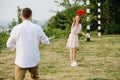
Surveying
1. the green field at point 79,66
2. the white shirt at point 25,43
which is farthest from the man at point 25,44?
Result: the green field at point 79,66

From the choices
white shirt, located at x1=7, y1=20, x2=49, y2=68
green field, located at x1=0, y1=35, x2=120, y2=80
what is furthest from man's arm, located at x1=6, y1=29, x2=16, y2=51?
green field, located at x1=0, y1=35, x2=120, y2=80

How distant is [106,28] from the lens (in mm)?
27234

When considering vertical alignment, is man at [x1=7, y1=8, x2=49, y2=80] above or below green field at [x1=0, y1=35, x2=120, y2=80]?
above

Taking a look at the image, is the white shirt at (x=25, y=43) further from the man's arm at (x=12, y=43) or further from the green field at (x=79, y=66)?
the green field at (x=79, y=66)

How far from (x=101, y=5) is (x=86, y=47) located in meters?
10.2

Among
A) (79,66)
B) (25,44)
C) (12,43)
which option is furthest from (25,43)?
(79,66)

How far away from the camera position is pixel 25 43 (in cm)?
694

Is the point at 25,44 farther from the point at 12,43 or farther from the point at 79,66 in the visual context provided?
the point at 79,66

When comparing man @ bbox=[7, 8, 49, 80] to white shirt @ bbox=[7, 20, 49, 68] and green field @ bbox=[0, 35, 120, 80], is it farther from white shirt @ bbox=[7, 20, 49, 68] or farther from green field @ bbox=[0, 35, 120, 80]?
green field @ bbox=[0, 35, 120, 80]

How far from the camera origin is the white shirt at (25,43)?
6.91m

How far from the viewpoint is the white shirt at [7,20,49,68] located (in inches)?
272

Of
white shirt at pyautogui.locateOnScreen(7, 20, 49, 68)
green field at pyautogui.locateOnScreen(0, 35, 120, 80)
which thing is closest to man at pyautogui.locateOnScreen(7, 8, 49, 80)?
white shirt at pyautogui.locateOnScreen(7, 20, 49, 68)

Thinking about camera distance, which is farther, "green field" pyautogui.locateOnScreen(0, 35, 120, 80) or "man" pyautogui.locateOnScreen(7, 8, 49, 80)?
"green field" pyautogui.locateOnScreen(0, 35, 120, 80)

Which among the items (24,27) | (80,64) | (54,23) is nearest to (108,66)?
(80,64)
